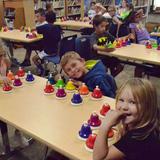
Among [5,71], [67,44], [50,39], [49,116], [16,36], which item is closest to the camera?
[49,116]

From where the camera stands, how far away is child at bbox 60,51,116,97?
6.66ft

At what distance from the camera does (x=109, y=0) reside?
8852mm

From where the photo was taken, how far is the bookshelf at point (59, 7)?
7.91 meters

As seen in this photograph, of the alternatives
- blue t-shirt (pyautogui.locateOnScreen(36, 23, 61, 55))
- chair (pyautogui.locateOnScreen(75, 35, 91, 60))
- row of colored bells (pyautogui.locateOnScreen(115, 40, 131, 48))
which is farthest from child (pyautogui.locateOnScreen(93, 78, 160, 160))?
blue t-shirt (pyautogui.locateOnScreen(36, 23, 61, 55))

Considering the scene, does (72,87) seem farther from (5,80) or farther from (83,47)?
(83,47)

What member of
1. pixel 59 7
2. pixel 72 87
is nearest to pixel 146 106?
pixel 72 87

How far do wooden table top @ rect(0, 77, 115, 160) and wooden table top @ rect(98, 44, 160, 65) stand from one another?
124 cm

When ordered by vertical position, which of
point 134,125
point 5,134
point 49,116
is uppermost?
point 134,125

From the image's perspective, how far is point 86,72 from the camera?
2082mm

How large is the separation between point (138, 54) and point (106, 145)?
6.59ft

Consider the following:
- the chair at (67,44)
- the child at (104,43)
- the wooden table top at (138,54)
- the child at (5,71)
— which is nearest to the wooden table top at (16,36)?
the chair at (67,44)

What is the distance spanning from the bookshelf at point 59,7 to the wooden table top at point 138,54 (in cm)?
506

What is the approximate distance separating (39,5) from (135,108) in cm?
670

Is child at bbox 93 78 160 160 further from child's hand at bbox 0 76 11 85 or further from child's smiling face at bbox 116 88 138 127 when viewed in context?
child's hand at bbox 0 76 11 85
